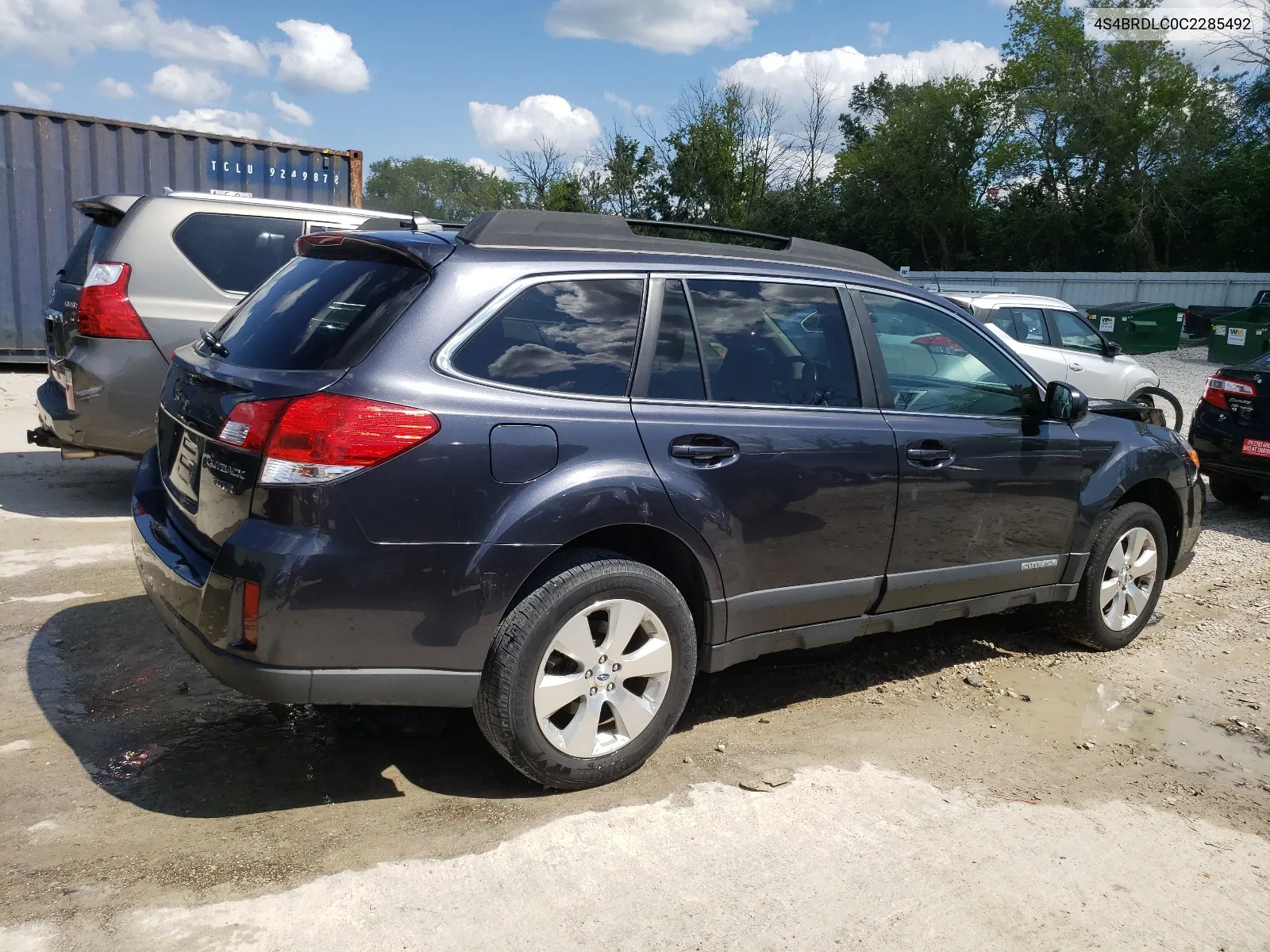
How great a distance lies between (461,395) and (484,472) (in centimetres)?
A: 24

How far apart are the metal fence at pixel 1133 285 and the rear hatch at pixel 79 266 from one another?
24.8 metres

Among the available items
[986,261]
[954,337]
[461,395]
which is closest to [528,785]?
[461,395]

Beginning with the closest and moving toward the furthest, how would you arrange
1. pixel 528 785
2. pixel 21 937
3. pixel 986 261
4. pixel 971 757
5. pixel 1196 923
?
pixel 21 937 < pixel 1196 923 < pixel 528 785 < pixel 971 757 < pixel 986 261

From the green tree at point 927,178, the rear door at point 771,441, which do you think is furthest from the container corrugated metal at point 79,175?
the green tree at point 927,178

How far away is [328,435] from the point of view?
2922 mm

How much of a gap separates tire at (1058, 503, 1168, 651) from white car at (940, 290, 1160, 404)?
5.57 metres

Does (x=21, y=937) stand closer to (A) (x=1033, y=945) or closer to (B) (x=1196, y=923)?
(A) (x=1033, y=945)

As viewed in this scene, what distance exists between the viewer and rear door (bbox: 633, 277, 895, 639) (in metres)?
3.53

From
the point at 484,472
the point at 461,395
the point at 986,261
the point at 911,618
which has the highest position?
the point at 986,261

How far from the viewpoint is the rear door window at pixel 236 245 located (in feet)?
21.5

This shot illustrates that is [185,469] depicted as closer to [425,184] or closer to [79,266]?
[79,266]

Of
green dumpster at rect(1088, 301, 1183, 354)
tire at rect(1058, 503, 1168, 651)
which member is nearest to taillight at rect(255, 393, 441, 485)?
tire at rect(1058, 503, 1168, 651)

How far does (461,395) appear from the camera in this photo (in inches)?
122

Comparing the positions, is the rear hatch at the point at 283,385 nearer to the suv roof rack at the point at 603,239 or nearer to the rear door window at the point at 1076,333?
the suv roof rack at the point at 603,239
